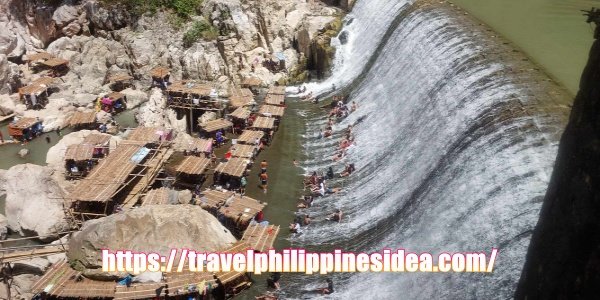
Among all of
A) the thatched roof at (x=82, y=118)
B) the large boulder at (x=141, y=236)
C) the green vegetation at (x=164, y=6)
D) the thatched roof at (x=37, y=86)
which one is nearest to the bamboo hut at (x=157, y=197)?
the large boulder at (x=141, y=236)

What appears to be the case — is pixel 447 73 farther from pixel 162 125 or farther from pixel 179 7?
pixel 179 7

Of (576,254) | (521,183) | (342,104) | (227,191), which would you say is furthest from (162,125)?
(576,254)

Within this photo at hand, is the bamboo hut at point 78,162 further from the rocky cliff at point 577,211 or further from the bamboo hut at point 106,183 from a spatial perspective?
the rocky cliff at point 577,211

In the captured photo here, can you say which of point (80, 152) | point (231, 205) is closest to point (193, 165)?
point (231, 205)

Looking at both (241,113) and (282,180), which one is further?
(241,113)

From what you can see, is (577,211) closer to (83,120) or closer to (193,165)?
(193,165)
